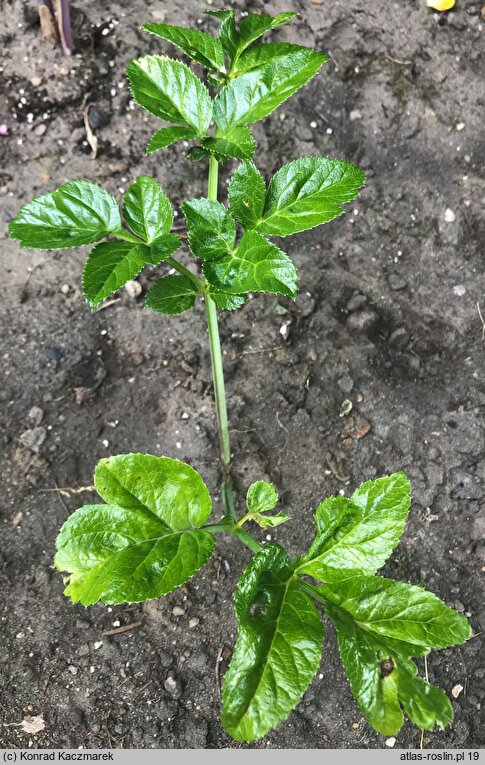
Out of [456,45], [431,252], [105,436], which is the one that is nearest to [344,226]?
[431,252]

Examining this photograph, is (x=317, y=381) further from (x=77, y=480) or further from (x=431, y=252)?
(x=77, y=480)

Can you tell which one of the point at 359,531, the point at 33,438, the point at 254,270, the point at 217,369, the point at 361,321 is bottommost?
the point at 33,438

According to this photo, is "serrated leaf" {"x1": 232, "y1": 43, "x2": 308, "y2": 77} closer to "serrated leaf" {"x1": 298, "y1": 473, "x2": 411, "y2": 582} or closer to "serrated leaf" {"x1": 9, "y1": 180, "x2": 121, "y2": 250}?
"serrated leaf" {"x1": 9, "y1": 180, "x2": 121, "y2": 250}

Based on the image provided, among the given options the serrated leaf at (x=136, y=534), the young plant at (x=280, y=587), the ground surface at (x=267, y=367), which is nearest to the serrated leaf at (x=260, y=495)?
the young plant at (x=280, y=587)

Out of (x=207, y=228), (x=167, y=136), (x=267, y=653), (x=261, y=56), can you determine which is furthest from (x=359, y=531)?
(x=261, y=56)

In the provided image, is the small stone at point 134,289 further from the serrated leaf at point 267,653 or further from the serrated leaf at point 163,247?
the serrated leaf at point 267,653

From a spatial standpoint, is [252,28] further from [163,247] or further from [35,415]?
[35,415]

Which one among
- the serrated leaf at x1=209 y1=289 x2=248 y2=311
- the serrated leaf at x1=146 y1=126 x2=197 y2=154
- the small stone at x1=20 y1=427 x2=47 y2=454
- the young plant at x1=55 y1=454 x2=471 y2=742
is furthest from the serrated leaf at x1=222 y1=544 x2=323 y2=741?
the small stone at x1=20 y1=427 x2=47 y2=454
